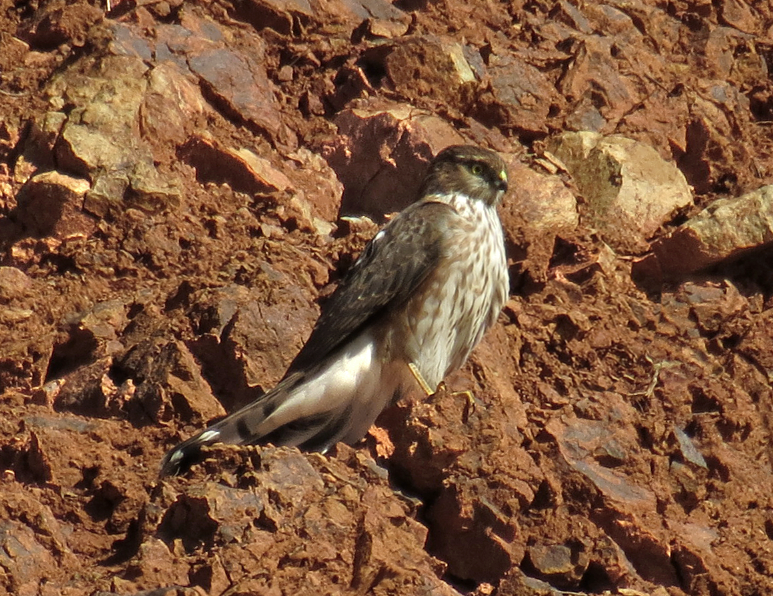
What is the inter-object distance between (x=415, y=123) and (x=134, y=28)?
5.97 ft

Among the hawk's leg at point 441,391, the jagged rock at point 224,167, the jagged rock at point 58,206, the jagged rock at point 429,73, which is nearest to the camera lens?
the hawk's leg at point 441,391

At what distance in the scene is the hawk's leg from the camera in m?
6.59

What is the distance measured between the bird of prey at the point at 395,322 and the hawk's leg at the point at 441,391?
0.01 metres

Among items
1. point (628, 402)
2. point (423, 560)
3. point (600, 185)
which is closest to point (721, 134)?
point (600, 185)

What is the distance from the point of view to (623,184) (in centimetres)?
897

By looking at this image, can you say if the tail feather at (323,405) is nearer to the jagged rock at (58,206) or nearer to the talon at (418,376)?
the talon at (418,376)

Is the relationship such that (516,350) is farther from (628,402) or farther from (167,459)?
(167,459)

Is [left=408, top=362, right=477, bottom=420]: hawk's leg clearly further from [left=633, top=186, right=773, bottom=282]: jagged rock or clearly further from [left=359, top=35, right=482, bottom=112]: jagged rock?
[left=359, top=35, right=482, bottom=112]: jagged rock

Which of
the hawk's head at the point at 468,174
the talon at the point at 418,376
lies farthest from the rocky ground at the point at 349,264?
the hawk's head at the point at 468,174

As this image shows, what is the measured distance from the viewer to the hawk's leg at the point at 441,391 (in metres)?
6.59

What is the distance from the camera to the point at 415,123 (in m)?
8.98

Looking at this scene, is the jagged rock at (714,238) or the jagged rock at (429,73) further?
the jagged rock at (429,73)

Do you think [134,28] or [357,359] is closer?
[357,359]

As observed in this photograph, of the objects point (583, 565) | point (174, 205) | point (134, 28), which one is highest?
point (134, 28)
